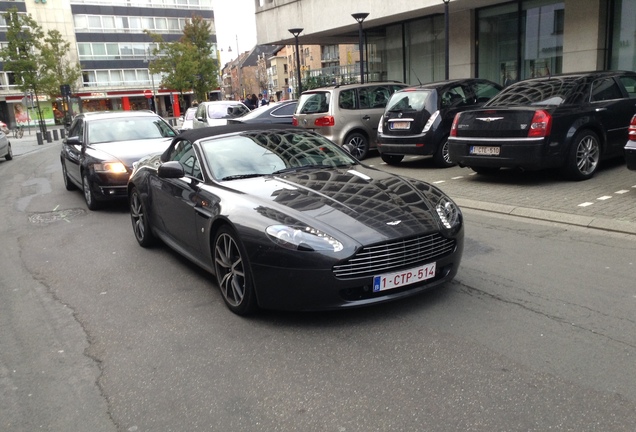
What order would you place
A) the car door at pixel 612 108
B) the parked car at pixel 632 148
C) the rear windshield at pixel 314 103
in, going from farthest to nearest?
1. the rear windshield at pixel 314 103
2. the car door at pixel 612 108
3. the parked car at pixel 632 148

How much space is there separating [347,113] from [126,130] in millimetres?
5263

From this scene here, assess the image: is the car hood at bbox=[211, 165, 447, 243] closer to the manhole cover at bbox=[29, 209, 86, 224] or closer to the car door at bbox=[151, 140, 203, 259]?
the car door at bbox=[151, 140, 203, 259]

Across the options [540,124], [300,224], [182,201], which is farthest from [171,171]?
[540,124]

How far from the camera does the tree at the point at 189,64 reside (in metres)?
57.4

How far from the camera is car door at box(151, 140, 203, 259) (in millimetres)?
5340

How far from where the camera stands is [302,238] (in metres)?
4.10

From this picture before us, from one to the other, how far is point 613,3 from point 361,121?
7.63 meters

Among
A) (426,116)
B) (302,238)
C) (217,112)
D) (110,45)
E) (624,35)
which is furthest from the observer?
(110,45)

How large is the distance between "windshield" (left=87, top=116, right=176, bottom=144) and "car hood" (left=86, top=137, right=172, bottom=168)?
0.29 meters

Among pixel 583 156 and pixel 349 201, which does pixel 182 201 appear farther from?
pixel 583 156

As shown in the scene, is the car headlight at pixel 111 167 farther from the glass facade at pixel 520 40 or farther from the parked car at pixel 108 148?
the glass facade at pixel 520 40

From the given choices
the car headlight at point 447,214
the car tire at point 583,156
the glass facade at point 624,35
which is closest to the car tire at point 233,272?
the car headlight at point 447,214

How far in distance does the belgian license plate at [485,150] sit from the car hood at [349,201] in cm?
428

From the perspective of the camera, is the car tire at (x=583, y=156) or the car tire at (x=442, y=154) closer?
the car tire at (x=583, y=156)
